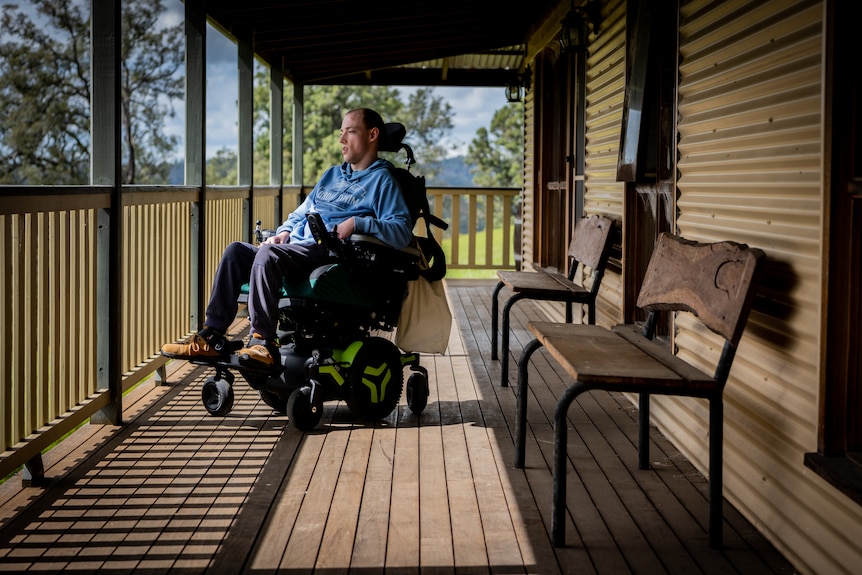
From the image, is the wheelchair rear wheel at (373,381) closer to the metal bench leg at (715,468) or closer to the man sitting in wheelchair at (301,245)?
the man sitting in wheelchair at (301,245)

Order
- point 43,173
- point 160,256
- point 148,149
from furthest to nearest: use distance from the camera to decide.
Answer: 1. point 148,149
2. point 43,173
3. point 160,256

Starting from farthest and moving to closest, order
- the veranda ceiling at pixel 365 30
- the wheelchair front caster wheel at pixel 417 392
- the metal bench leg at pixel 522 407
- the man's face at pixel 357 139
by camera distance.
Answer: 1. the veranda ceiling at pixel 365 30
2. the man's face at pixel 357 139
3. the wheelchair front caster wheel at pixel 417 392
4. the metal bench leg at pixel 522 407

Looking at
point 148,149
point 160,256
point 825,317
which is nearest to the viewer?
point 825,317

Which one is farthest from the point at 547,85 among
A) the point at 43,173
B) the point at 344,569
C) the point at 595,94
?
the point at 43,173

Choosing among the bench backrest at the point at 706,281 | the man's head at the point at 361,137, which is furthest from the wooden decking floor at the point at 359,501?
the man's head at the point at 361,137

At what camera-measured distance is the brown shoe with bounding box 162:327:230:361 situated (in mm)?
3730

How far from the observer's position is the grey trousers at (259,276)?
12.2ft

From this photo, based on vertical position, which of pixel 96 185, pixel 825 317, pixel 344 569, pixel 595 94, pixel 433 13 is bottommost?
pixel 344 569

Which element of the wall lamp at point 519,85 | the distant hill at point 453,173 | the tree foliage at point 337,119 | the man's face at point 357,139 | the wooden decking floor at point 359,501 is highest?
the tree foliage at point 337,119

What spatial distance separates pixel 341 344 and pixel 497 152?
102 ft

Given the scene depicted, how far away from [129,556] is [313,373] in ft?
4.72

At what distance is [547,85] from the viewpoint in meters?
8.34

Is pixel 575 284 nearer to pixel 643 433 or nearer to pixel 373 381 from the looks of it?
pixel 373 381

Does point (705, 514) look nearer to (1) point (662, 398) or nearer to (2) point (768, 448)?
(2) point (768, 448)
